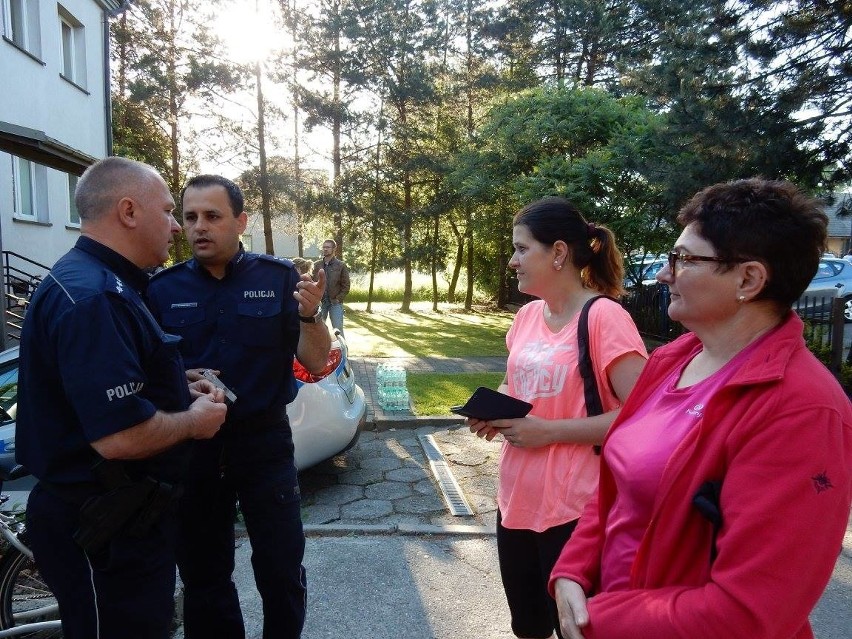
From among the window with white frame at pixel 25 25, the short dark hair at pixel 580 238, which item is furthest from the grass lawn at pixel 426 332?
the short dark hair at pixel 580 238

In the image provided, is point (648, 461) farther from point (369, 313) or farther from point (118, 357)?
point (369, 313)

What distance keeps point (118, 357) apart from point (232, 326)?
2.96 ft

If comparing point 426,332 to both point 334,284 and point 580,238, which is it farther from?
point 580,238

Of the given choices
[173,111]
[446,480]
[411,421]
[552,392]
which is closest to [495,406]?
[552,392]

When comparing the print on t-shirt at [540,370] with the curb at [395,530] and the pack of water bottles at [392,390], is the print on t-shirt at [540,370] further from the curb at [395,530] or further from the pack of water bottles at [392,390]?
the pack of water bottles at [392,390]

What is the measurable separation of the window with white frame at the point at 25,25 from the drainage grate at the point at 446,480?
11671 mm

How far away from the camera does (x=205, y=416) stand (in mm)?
2201

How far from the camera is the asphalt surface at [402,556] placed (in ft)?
11.2

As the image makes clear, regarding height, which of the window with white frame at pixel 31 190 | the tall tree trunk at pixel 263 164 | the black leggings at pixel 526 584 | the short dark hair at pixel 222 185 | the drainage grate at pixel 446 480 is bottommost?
the drainage grate at pixel 446 480

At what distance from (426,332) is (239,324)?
596 inches

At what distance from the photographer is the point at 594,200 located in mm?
12250

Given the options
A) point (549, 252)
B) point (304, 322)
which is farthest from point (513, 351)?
point (304, 322)

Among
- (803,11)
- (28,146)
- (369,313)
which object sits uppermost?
(803,11)

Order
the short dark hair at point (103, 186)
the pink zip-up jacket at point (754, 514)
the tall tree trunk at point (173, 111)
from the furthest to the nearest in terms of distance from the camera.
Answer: the tall tree trunk at point (173, 111), the short dark hair at point (103, 186), the pink zip-up jacket at point (754, 514)
